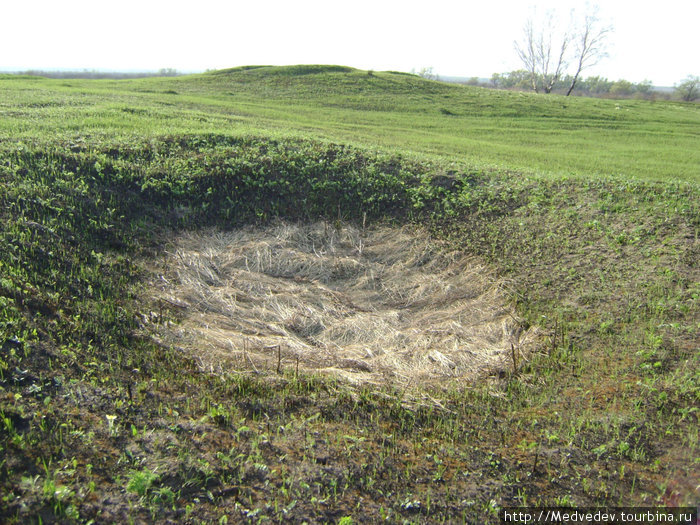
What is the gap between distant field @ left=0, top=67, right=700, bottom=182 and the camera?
545 inches

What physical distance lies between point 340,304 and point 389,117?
18.9 meters

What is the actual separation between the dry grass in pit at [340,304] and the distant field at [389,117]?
15.1ft

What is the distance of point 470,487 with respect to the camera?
375 cm

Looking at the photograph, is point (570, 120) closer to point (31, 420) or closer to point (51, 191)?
point (51, 191)

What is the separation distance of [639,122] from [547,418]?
27.5m

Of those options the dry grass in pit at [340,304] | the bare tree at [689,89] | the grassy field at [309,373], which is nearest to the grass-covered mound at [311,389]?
the grassy field at [309,373]

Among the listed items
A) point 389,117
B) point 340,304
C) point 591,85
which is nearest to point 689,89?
point 591,85

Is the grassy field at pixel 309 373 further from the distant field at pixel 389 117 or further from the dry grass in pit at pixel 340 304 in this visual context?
the distant field at pixel 389 117

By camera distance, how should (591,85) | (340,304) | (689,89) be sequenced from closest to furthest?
(340,304) < (689,89) < (591,85)

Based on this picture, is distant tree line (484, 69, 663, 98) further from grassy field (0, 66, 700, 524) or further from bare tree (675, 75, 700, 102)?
grassy field (0, 66, 700, 524)

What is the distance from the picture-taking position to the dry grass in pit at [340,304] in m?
5.72

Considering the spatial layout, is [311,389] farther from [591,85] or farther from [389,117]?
[591,85]

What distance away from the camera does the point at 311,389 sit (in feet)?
16.4

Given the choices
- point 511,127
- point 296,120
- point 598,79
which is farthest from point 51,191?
point 598,79
